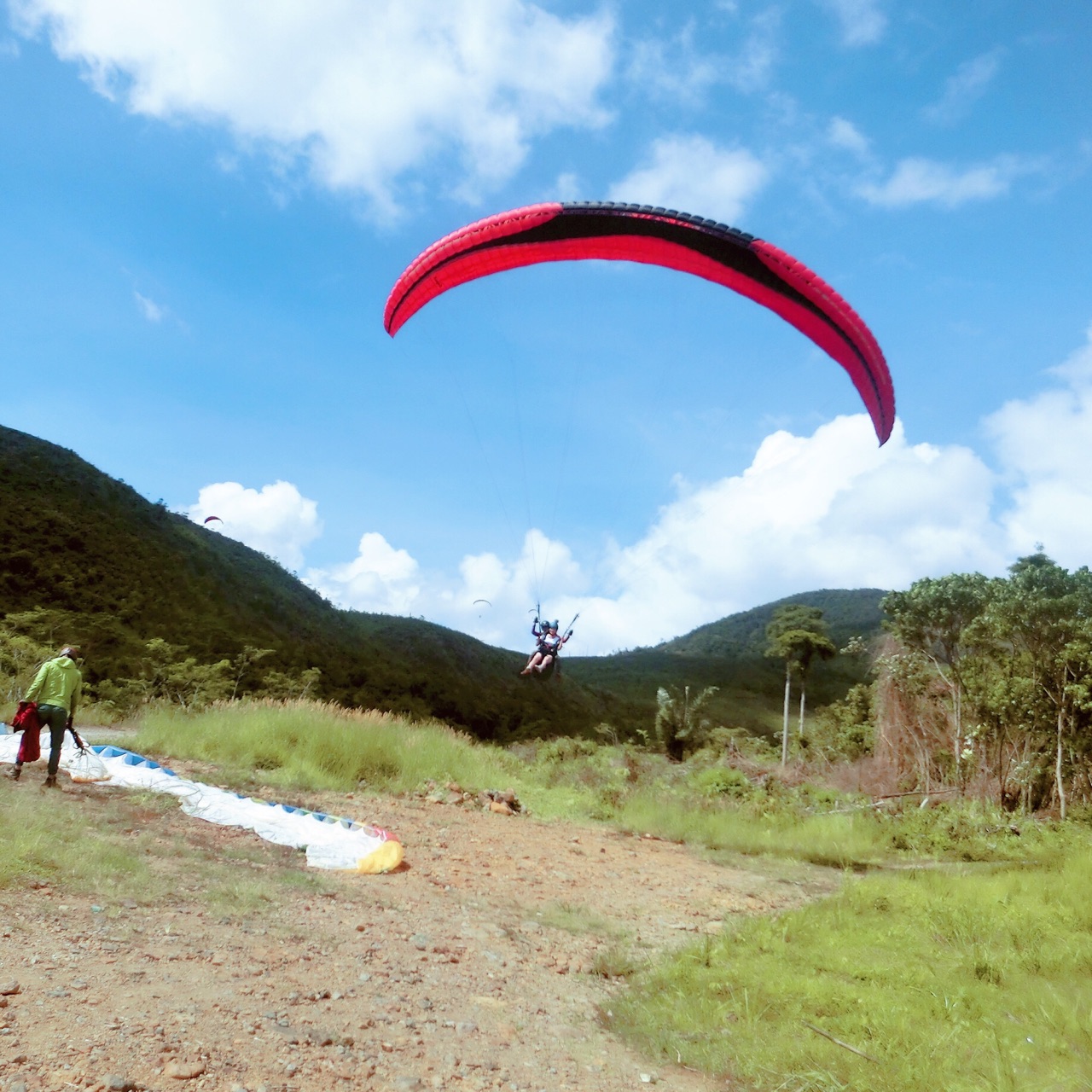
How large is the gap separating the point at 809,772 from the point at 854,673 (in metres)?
41.5

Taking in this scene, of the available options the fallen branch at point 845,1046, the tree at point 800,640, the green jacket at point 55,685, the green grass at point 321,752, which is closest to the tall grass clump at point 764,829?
the green grass at point 321,752

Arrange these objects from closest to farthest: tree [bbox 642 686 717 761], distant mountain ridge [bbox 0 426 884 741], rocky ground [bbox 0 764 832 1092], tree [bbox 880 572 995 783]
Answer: rocky ground [bbox 0 764 832 1092]
tree [bbox 880 572 995 783]
tree [bbox 642 686 717 761]
distant mountain ridge [bbox 0 426 884 741]

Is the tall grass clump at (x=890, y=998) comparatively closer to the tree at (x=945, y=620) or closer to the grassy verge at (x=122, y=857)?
the grassy verge at (x=122, y=857)

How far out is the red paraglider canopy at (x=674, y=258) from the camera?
9.48 metres

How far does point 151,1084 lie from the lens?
9.74 ft

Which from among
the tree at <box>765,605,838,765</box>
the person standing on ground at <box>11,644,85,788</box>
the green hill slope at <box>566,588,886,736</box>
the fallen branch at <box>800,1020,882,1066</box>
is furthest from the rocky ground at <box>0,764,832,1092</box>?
the green hill slope at <box>566,588,886,736</box>

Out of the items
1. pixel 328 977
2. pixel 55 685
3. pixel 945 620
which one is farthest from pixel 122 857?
pixel 945 620

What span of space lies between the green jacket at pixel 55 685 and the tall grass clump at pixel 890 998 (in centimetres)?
727

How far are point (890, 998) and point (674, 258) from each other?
8.67 metres

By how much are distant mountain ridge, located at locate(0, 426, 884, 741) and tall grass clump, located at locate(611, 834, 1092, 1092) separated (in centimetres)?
2207

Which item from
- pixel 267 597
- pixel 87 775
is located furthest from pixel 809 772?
pixel 267 597

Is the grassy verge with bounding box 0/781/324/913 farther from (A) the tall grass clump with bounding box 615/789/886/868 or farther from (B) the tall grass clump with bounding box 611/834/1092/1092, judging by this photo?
(A) the tall grass clump with bounding box 615/789/886/868

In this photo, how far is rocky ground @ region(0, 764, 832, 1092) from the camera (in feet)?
10.7

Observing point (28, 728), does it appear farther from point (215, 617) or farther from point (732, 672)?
point (732, 672)
